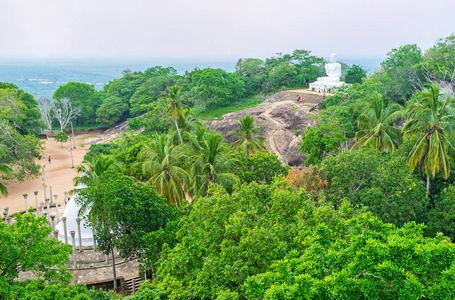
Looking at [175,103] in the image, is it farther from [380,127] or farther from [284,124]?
[284,124]

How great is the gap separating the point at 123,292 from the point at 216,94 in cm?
3715

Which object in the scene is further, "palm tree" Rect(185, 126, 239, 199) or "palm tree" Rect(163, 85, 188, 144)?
"palm tree" Rect(163, 85, 188, 144)

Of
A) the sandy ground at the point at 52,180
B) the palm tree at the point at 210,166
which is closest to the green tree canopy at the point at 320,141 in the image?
the palm tree at the point at 210,166

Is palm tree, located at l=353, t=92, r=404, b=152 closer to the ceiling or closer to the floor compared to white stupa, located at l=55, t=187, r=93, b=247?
closer to the ceiling

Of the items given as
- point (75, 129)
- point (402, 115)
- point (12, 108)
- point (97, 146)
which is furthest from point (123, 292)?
point (75, 129)

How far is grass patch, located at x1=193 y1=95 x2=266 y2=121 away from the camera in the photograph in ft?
153

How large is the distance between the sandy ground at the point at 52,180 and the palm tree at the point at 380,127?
82.8 ft

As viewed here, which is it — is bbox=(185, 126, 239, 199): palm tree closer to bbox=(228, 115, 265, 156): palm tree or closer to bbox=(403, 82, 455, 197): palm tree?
bbox=(228, 115, 265, 156): palm tree

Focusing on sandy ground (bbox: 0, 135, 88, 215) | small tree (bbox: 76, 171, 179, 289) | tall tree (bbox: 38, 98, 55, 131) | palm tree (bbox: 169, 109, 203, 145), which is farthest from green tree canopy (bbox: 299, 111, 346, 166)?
tall tree (bbox: 38, 98, 55, 131)

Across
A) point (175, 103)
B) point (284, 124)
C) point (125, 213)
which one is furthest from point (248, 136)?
point (284, 124)

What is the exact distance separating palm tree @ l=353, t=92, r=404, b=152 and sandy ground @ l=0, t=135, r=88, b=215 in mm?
25244

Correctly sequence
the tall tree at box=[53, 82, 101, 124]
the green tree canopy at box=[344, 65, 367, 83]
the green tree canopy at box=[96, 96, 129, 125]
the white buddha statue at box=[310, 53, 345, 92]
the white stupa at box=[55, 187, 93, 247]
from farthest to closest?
the tall tree at box=[53, 82, 101, 124] < the green tree canopy at box=[96, 96, 129, 125] < the green tree canopy at box=[344, 65, 367, 83] < the white buddha statue at box=[310, 53, 345, 92] < the white stupa at box=[55, 187, 93, 247]

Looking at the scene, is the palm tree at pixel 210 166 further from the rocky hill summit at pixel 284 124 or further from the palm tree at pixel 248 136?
the rocky hill summit at pixel 284 124

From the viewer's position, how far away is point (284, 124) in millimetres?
39312
